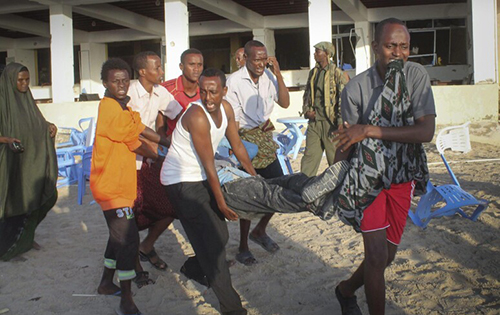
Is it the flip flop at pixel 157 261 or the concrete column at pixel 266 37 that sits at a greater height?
the concrete column at pixel 266 37

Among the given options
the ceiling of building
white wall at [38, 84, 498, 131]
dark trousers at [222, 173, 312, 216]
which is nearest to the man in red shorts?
dark trousers at [222, 173, 312, 216]

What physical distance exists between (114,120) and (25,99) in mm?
1837

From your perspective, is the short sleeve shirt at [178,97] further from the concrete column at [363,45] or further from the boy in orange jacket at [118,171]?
the concrete column at [363,45]

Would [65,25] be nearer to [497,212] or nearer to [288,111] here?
[288,111]

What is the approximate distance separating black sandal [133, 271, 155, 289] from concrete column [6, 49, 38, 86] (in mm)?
20145

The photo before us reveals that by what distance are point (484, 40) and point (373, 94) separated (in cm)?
1060

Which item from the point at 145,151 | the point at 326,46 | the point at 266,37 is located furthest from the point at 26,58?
the point at 145,151

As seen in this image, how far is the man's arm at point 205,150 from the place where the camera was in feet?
10.2

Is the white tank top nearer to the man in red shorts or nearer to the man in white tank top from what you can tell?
the man in white tank top

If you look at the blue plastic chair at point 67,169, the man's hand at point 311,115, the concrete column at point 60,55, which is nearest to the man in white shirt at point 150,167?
the man's hand at point 311,115

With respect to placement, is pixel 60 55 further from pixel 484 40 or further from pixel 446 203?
pixel 446 203

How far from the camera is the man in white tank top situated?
3117 mm

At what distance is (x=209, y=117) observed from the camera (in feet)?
10.5

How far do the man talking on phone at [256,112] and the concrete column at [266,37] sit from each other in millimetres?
13686
